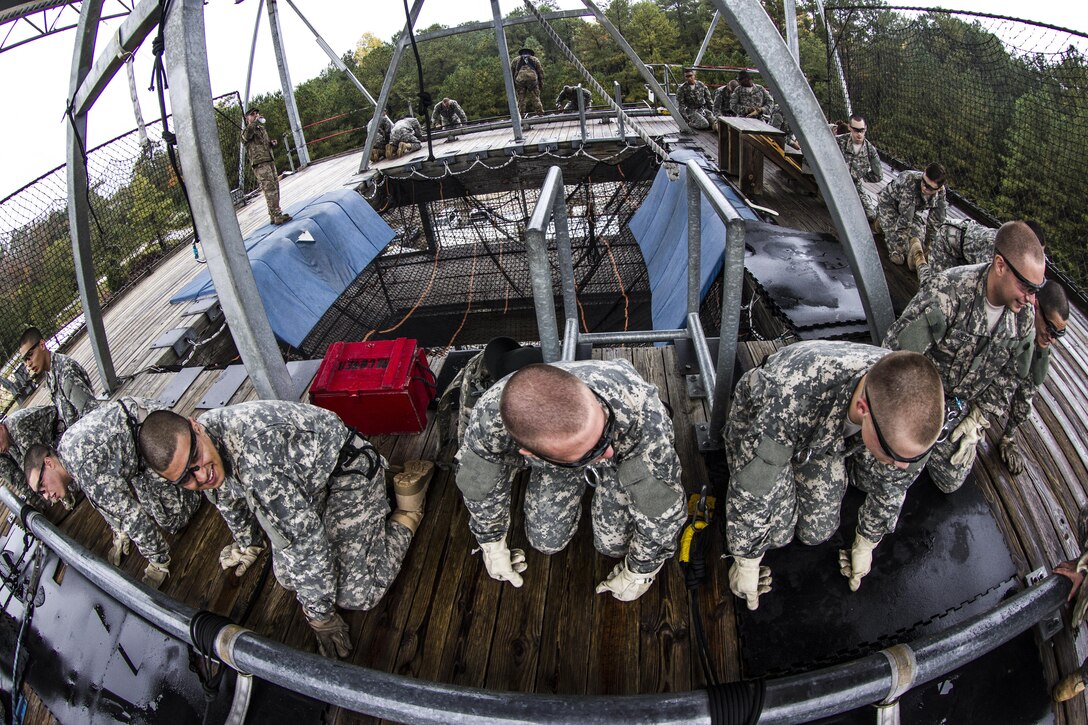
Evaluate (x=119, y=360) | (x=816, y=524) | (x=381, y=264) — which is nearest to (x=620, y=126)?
(x=381, y=264)

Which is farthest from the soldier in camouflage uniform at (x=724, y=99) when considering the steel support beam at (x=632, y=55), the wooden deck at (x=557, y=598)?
the wooden deck at (x=557, y=598)

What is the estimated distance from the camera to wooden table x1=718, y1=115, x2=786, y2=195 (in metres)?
7.46

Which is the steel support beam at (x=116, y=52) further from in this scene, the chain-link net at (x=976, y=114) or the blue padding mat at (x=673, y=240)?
the chain-link net at (x=976, y=114)

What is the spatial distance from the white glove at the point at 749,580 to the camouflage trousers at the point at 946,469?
110cm

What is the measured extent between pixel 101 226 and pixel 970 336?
8227 mm

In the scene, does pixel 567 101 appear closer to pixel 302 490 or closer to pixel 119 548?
pixel 119 548

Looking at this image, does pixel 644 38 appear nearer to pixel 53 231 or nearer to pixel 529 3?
pixel 529 3

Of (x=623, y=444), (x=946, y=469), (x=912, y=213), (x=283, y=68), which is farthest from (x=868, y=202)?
(x=283, y=68)

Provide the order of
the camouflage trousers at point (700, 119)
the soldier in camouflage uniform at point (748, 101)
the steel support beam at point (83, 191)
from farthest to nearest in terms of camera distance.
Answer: the camouflage trousers at point (700, 119) → the soldier in camouflage uniform at point (748, 101) → the steel support beam at point (83, 191)

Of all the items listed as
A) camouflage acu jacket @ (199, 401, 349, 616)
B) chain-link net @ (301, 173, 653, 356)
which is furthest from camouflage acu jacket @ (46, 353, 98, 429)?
chain-link net @ (301, 173, 653, 356)

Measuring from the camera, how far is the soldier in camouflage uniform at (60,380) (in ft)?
12.8

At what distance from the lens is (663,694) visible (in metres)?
2.08

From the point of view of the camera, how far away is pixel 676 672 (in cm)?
254

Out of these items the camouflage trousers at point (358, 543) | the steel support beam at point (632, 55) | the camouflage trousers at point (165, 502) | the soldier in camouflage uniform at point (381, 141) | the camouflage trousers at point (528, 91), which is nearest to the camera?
the camouflage trousers at point (358, 543)
